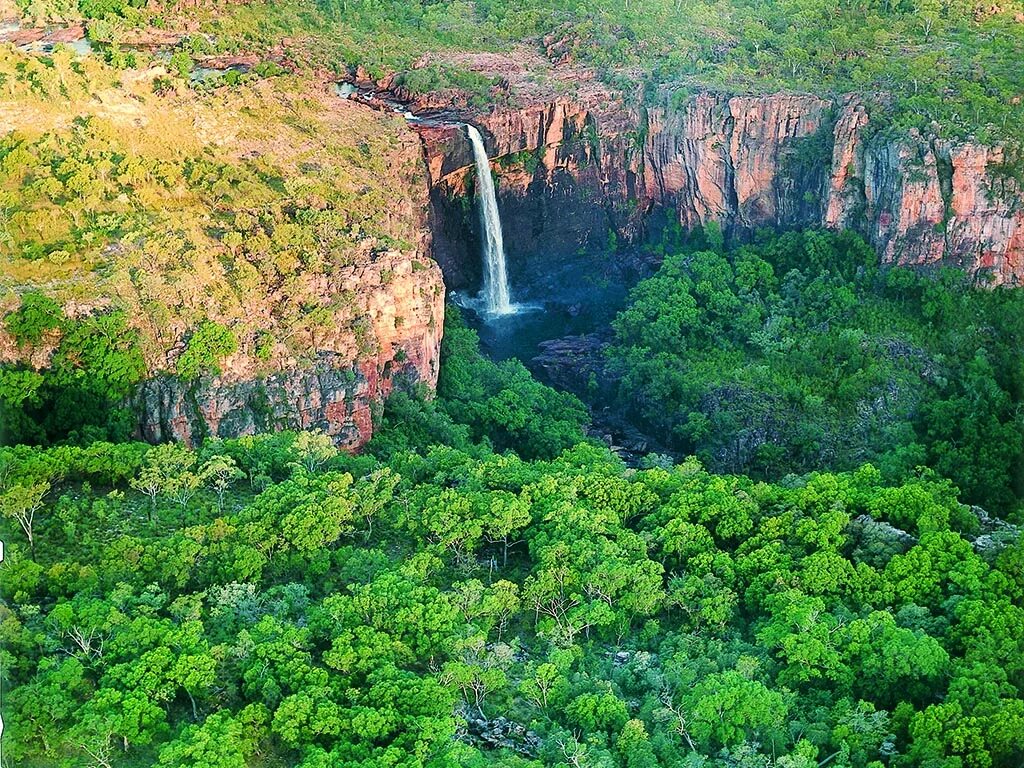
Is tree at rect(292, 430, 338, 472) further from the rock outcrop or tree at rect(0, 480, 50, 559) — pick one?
tree at rect(0, 480, 50, 559)

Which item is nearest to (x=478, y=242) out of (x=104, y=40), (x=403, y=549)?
(x=104, y=40)

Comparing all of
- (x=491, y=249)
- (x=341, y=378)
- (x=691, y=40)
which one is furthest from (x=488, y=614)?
(x=691, y=40)

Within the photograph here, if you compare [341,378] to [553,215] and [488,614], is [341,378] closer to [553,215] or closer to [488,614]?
[488,614]

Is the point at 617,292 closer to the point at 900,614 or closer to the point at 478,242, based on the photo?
the point at 478,242

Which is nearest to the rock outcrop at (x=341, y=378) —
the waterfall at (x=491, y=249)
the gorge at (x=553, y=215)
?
the gorge at (x=553, y=215)

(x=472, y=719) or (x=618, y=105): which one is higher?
(x=618, y=105)

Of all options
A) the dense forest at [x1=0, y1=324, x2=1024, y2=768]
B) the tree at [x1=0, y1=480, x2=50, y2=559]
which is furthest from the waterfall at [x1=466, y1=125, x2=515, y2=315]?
the tree at [x1=0, y1=480, x2=50, y2=559]
